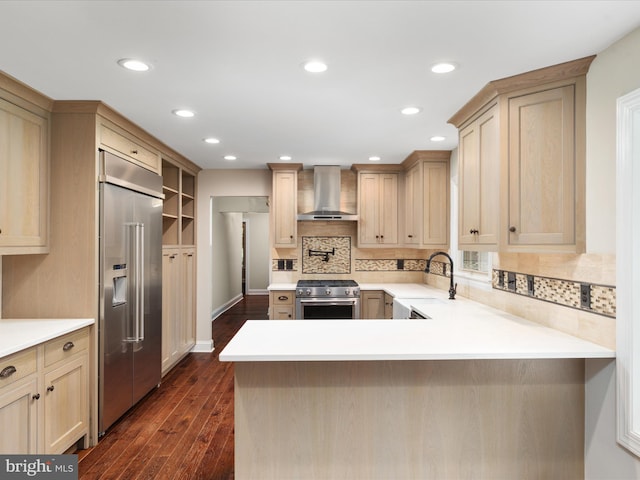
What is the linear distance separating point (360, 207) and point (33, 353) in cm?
366

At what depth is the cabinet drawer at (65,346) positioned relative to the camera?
2438 mm

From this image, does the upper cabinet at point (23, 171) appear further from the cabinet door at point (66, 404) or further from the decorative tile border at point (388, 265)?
the decorative tile border at point (388, 265)

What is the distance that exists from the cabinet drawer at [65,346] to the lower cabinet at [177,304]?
4.86ft

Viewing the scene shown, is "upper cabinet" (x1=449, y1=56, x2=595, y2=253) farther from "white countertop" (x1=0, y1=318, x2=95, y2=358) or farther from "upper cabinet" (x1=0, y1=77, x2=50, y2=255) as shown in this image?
"upper cabinet" (x1=0, y1=77, x2=50, y2=255)

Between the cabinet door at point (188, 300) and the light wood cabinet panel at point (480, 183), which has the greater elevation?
the light wood cabinet panel at point (480, 183)

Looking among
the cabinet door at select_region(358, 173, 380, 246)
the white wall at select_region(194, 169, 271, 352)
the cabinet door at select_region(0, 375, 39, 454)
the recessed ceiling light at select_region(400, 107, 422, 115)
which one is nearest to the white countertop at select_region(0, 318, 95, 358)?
the cabinet door at select_region(0, 375, 39, 454)

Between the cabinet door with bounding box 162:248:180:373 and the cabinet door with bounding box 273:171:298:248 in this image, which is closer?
the cabinet door with bounding box 162:248:180:373

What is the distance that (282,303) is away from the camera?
488 cm

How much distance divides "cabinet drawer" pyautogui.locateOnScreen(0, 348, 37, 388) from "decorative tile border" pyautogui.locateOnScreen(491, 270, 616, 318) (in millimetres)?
2969

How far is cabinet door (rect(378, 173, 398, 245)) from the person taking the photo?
16.8 feet

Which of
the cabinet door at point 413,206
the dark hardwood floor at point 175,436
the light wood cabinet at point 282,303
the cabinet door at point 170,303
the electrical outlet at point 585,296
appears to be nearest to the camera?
the electrical outlet at point 585,296

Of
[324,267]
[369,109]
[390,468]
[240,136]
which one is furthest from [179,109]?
[324,267]

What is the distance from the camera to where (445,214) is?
4348mm

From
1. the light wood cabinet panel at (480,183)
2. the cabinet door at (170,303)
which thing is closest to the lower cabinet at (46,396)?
the cabinet door at (170,303)
